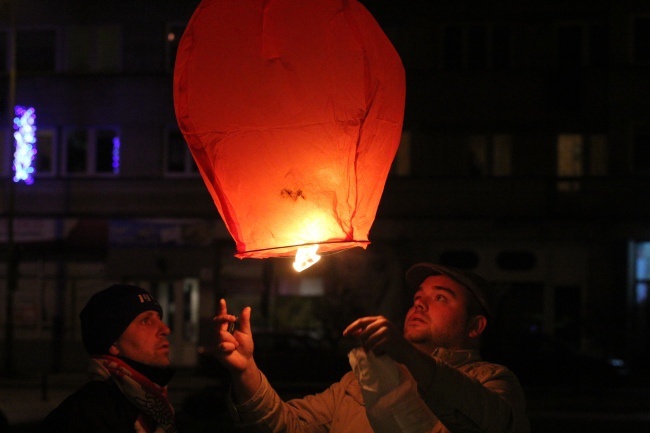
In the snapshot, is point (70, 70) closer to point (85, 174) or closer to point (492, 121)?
point (85, 174)

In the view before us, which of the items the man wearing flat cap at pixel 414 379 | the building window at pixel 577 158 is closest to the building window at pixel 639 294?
the building window at pixel 577 158

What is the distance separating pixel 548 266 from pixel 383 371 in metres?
25.6

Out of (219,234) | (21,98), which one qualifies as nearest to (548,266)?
(219,234)

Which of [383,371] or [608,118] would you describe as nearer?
[383,371]

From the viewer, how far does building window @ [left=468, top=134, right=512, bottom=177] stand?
92.4ft

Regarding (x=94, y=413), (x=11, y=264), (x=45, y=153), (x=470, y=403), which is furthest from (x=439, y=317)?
(x=45, y=153)

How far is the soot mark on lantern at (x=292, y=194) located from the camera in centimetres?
339

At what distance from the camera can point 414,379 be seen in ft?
10.6

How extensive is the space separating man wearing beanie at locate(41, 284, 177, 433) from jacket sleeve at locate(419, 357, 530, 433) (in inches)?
46.9

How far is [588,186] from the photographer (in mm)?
28047

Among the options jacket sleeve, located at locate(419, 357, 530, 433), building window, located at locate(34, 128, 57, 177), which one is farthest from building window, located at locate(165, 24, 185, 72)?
jacket sleeve, located at locate(419, 357, 530, 433)

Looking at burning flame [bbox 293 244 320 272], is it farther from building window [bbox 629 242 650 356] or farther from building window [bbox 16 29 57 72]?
building window [bbox 16 29 57 72]

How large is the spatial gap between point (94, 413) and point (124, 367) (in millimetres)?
300

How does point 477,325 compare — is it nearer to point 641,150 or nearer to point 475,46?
point 641,150
